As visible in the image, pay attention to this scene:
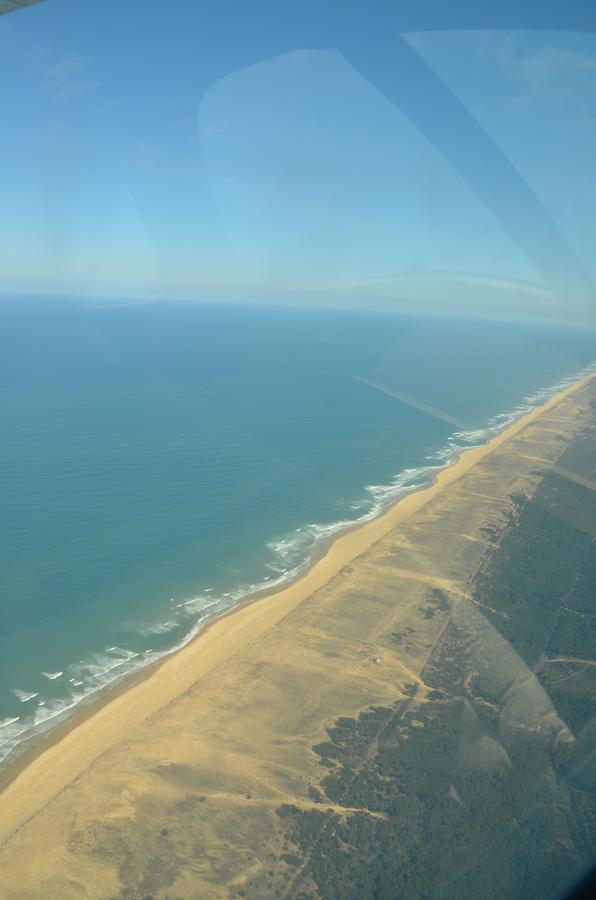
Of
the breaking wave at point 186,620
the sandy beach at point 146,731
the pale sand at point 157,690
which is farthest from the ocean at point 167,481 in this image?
the sandy beach at point 146,731

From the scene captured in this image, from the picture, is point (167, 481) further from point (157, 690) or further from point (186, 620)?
point (157, 690)

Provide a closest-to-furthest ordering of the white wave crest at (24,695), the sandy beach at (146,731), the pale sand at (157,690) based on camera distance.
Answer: the sandy beach at (146,731) < the pale sand at (157,690) < the white wave crest at (24,695)

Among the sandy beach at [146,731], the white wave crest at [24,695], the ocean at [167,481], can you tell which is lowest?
the sandy beach at [146,731]

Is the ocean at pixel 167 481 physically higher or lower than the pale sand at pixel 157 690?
higher

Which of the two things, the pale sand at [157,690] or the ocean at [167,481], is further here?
the ocean at [167,481]

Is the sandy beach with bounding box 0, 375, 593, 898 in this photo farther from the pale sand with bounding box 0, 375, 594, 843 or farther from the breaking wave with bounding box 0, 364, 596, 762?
the breaking wave with bounding box 0, 364, 596, 762

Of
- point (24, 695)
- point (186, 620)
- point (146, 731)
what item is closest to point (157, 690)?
point (146, 731)

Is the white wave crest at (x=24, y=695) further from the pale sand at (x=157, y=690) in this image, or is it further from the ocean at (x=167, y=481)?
the pale sand at (x=157, y=690)

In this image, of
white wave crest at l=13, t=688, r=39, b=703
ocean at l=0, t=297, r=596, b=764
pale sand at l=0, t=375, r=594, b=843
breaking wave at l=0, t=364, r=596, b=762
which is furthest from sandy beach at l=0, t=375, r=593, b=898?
white wave crest at l=13, t=688, r=39, b=703
